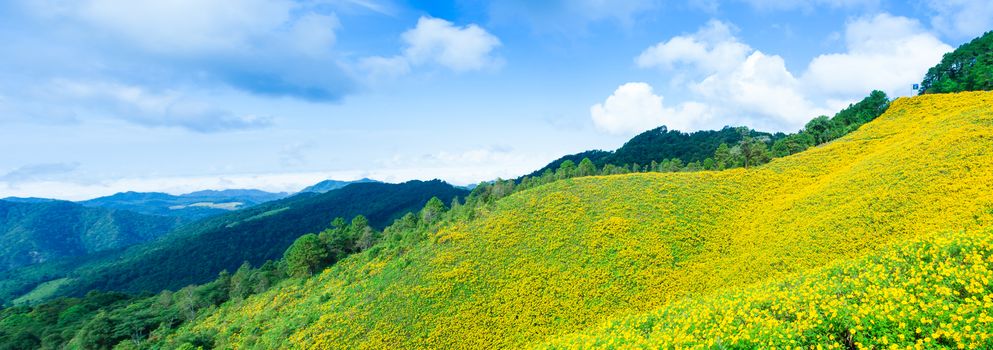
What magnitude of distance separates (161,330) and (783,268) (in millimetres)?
65874

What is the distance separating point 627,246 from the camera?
29.6 m

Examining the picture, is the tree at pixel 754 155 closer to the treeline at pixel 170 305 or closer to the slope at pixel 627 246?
the slope at pixel 627 246

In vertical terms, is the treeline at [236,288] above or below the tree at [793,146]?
below

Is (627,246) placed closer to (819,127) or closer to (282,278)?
(282,278)

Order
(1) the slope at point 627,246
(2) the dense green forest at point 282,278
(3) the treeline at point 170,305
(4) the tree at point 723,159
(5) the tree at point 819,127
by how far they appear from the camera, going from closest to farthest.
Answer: (1) the slope at point 627,246, (2) the dense green forest at point 282,278, (3) the treeline at point 170,305, (4) the tree at point 723,159, (5) the tree at point 819,127

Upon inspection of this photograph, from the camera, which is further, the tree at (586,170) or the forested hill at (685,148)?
the forested hill at (685,148)

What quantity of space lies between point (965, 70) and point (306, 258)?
119653 mm

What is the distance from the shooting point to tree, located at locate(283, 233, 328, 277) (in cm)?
5869

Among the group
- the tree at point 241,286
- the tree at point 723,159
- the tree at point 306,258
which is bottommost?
the tree at point 241,286

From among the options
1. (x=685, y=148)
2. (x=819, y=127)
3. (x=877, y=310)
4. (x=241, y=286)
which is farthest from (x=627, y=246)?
(x=685, y=148)

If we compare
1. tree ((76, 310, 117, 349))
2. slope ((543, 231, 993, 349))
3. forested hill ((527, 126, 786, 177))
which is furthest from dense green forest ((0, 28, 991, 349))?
forested hill ((527, 126, 786, 177))

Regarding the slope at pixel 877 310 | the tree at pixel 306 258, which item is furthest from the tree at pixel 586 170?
the slope at pixel 877 310

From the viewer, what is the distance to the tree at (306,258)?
5869 cm

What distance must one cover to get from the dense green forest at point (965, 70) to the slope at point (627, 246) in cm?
3284
